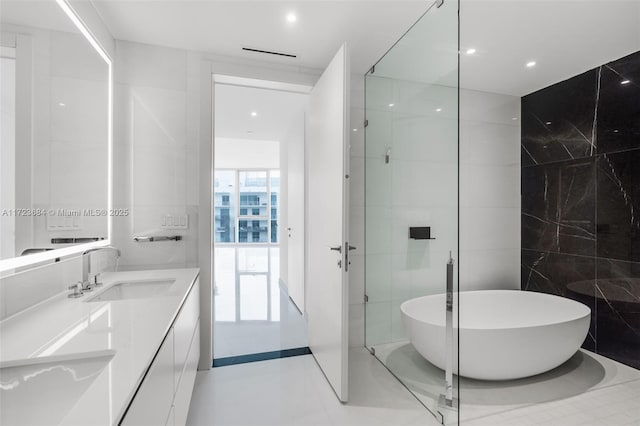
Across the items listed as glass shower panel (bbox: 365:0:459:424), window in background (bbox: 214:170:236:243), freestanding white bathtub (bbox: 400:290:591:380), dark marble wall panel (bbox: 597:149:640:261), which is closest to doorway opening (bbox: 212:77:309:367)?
window in background (bbox: 214:170:236:243)

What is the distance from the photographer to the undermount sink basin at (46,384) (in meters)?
0.63

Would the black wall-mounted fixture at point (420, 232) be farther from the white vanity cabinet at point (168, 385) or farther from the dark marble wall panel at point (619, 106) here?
the dark marble wall panel at point (619, 106)

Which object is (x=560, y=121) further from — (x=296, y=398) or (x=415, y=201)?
(x=296, y=398)

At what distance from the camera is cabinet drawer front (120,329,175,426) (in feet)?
2.40

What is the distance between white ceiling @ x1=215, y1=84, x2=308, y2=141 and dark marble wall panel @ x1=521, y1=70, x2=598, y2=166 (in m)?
2.39

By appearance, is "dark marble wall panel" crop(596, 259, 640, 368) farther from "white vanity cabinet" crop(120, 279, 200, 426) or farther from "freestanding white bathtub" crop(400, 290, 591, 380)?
"white vanity cabinet" crop(120, 279, 200, 426)

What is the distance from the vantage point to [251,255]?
7.65 meters

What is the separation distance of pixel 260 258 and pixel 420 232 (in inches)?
231

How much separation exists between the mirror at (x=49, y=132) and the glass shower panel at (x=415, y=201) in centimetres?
188

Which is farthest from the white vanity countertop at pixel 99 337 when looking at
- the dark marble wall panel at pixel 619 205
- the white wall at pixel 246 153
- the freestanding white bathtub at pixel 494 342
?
the white wall at pixel 246 153

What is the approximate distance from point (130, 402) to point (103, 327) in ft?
1.60

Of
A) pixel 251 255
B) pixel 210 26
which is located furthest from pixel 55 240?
pixel 251 255

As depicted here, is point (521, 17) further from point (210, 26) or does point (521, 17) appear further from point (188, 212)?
point (188, 212)

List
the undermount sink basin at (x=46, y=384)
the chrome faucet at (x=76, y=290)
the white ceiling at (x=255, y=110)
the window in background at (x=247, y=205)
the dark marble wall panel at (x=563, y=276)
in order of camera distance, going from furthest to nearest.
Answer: the window in background at (x=247, y=205), the white ceiling at (x=255, y=110), the dark marble wall panel at (x=563, y=276), the chrome faucet at (x=76, y=290), the undermount sink basin at (x=46, y=384)
